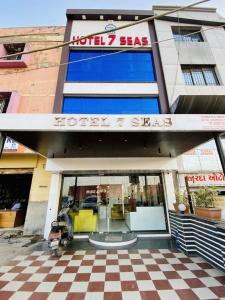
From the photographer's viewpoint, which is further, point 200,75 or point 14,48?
point 14,48

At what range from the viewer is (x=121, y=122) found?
390 cm

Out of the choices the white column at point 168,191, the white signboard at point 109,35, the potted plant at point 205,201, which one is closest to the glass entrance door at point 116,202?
the white column at point 168,191

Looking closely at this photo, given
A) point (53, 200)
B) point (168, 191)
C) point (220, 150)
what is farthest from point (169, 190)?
point (53, 200)

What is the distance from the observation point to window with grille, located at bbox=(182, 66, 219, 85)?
8336 mm

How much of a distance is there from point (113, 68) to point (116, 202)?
6542 millimetres

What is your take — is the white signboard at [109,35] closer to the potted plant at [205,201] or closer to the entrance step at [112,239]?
the potted plant at [205,201]

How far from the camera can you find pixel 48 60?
30.1 ft

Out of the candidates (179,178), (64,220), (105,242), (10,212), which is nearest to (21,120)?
(64,220)

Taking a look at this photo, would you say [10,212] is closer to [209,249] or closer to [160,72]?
[209,249]

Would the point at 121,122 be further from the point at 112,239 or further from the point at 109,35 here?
the point at 109,35

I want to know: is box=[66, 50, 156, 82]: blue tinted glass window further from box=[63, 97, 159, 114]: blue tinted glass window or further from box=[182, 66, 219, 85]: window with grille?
box=[182, 66, 219, 85]: window with grille

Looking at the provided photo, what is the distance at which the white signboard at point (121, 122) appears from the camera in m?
3.82

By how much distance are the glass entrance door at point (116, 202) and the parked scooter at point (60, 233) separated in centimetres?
102

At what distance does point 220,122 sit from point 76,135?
3598 millimetres
